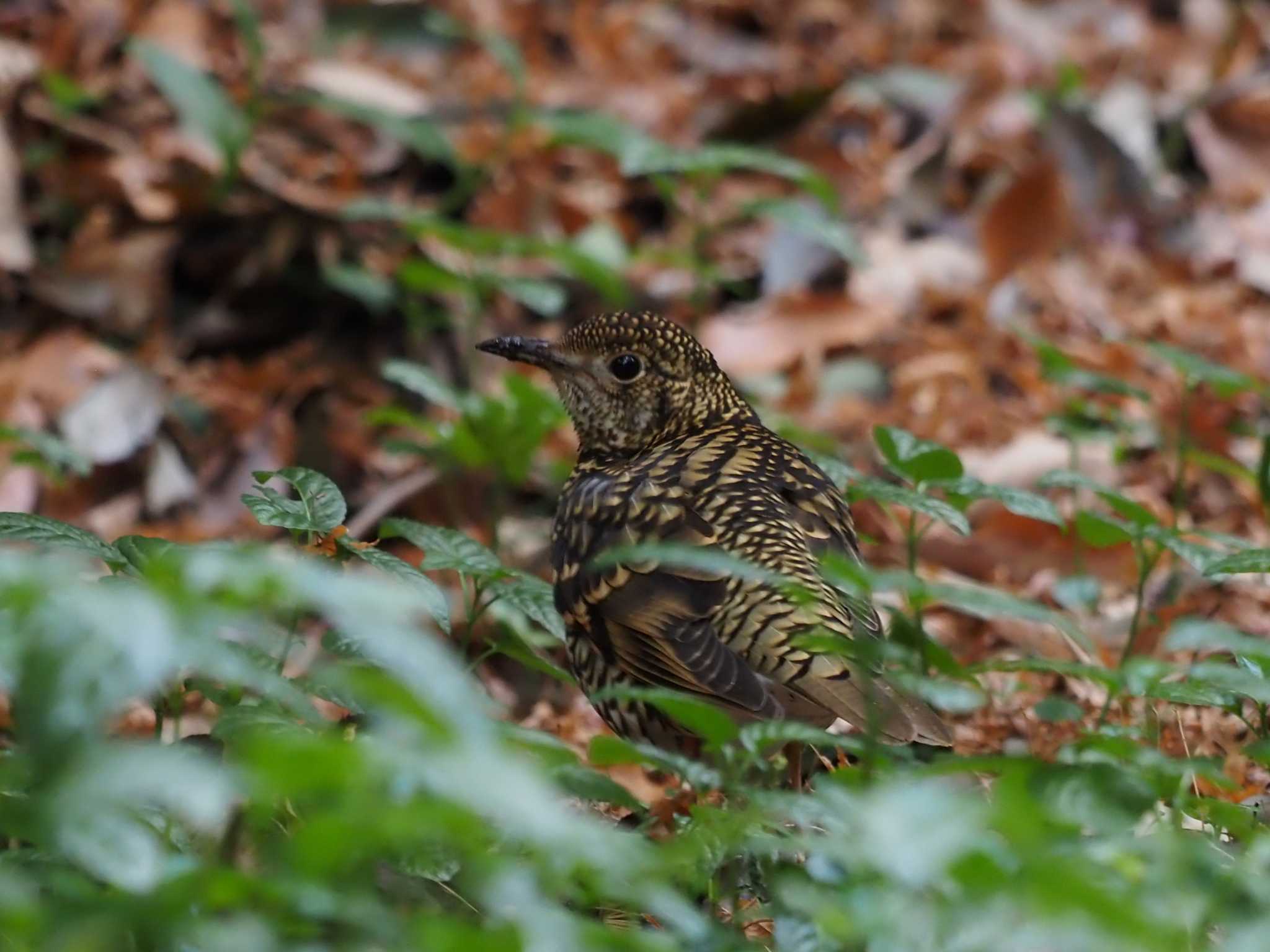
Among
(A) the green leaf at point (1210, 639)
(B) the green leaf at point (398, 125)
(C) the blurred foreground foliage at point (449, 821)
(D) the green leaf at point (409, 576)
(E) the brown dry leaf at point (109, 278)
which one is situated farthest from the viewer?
(B) the green leaf at point (398, 125)

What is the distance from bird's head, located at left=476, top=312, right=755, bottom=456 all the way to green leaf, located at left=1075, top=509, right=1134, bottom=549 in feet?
3.37

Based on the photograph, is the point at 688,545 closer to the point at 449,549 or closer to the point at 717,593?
the point at 717,593

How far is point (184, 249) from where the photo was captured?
22.7ft

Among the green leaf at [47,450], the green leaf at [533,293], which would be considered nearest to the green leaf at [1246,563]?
the green leaf at [47,450]

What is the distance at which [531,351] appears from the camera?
4590mm

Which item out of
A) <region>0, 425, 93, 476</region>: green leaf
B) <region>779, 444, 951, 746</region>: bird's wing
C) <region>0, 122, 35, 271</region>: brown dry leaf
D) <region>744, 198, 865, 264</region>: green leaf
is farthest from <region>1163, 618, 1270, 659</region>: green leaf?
<region>0, 122, 35, 271</region>: brown dry leaf

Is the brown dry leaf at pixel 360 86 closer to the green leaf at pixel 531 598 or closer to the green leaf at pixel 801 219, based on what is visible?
the green leaf at pixel 801 219

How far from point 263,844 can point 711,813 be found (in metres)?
0.91

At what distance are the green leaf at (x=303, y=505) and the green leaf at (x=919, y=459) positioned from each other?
50.0 inches

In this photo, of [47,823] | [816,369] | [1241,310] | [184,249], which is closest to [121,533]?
[184,249]

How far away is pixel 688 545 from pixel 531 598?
410 millimetres

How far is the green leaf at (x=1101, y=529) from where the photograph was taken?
153 inches

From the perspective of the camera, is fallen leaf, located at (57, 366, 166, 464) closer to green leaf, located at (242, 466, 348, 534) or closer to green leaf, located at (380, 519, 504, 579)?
green leaf, located at (380, 519, 504, 579)

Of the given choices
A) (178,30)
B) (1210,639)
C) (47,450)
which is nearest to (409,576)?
(1210,639)
